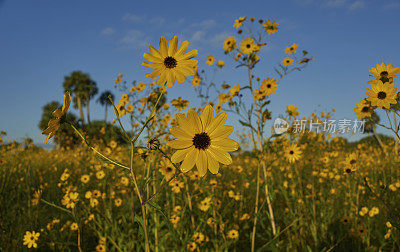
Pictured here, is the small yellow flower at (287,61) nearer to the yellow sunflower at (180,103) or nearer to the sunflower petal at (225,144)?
the yellow sunflower at (180,103)

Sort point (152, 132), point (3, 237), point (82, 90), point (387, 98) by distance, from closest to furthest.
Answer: point (387, 98), point (152, 132), point (3, 237), point (82, 90)

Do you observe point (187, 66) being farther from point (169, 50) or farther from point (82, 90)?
point (82, 90)

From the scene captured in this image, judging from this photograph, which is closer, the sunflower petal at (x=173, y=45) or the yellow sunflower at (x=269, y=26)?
the sunflower petal at (x=173, y=45)

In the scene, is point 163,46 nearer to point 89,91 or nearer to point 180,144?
point 180,144

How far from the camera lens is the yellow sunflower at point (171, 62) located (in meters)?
0.92

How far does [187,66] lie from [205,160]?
36 cm

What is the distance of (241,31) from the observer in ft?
9.18

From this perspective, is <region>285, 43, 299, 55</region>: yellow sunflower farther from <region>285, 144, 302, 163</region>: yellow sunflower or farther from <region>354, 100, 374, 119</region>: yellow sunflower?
<region>354, 100, 374, 119</region>: yellow sunflower

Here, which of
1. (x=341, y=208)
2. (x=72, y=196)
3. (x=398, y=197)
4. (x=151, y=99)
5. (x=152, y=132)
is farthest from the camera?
(x=341, y=208)

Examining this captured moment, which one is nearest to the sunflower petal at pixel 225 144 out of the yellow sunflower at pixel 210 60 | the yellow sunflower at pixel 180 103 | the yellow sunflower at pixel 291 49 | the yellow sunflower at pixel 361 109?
the yellow sunflower at pixel 361 109

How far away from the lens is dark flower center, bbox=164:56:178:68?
0.95 metres

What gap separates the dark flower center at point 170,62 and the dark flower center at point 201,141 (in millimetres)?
288

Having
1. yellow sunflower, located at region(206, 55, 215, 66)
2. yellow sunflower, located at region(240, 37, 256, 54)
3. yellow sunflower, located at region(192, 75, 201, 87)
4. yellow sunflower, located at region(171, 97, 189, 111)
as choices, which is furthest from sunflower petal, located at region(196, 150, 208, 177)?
yellow sunflower, located at region(206, 55, 215, 66)

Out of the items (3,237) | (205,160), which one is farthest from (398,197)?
(3,237)
